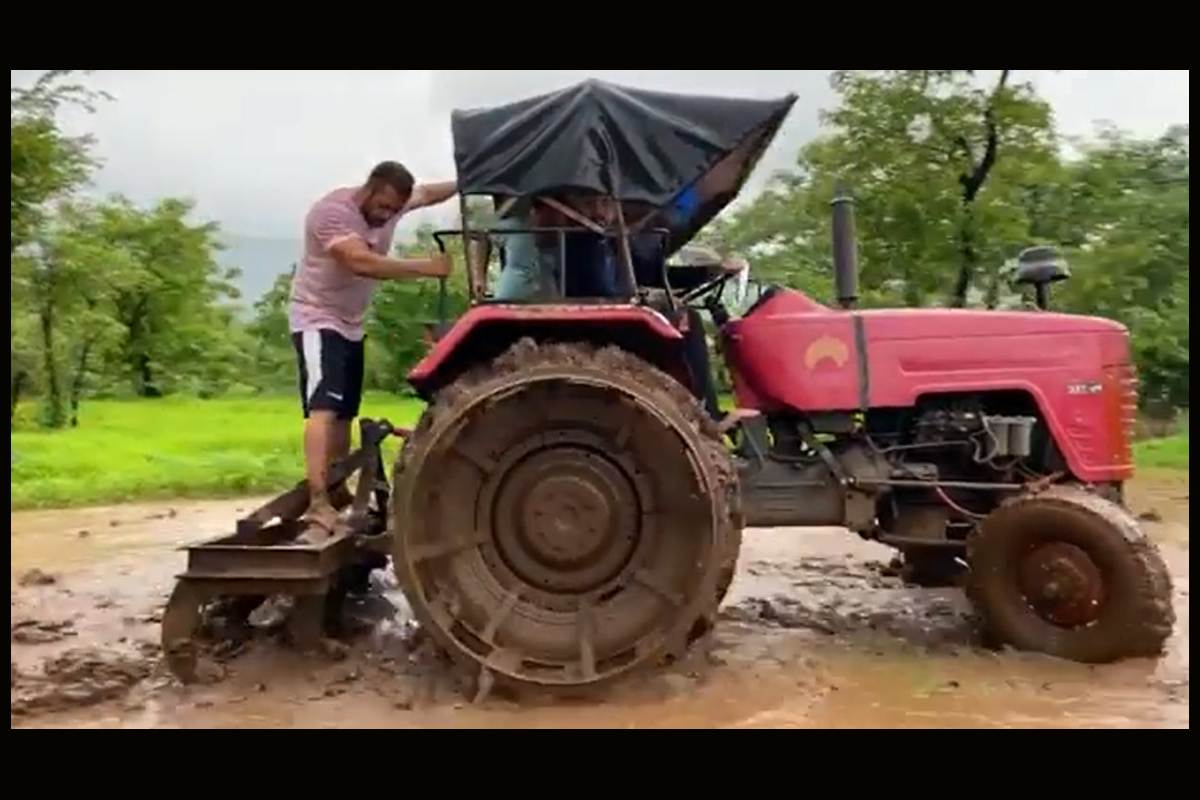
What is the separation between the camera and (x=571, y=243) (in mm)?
5301

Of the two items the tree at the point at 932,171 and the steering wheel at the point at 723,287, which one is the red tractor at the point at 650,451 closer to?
the steering wheel at the point at 723,287

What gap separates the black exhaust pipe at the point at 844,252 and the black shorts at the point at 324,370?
2.33 metres

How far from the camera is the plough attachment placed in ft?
16.4

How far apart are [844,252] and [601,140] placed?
58.5 inches

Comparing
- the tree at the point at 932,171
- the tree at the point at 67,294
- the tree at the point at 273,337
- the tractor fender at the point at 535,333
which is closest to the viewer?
the tractor fender at the point at 535,333

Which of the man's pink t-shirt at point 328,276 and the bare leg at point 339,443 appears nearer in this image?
the man's pink t-shirt at point 328,276

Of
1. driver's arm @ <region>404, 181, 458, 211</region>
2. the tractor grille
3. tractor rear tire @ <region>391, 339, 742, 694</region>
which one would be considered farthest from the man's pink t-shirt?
the tractor grille

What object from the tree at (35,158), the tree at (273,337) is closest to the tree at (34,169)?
the tree at (35,158)

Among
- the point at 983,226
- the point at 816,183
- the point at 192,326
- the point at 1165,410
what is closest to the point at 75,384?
the point at 192,326

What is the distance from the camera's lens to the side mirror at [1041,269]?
628 centimetres

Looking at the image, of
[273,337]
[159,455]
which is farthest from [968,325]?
[273,337]

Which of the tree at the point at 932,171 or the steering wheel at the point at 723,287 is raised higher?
the tree at the point at 932,171

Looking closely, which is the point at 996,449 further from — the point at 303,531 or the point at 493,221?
the point at 303,531

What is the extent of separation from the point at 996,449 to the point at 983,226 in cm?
942
